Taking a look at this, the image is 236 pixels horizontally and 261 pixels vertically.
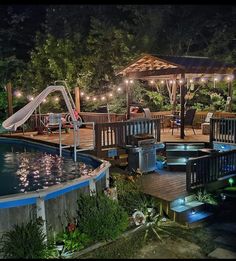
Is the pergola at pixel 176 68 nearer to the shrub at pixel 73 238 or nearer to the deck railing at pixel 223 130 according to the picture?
the deck railing at pixel 223 130

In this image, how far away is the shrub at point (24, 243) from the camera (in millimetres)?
4656

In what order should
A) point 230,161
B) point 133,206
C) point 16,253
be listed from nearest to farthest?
1. point 16,253
2. point 133,206
3. point 230,161

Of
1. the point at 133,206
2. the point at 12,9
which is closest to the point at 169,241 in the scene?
the point at 133,206

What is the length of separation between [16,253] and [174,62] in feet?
25.6

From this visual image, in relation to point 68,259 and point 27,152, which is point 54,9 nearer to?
point 27,152

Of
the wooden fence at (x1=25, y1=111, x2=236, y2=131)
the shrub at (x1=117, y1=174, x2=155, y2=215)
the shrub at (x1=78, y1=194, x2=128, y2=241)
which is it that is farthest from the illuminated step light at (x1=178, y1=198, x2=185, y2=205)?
the wooden fence at (x1=25, y1=111, x2=236, y2=131)

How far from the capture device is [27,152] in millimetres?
10977

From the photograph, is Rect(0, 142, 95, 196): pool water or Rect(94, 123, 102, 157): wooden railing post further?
Rect(94, 123, 102, 157): wooden railing post

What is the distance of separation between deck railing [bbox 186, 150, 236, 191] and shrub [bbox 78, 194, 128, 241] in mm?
1964

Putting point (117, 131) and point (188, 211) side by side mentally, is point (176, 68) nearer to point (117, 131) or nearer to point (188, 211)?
point (117, 131)

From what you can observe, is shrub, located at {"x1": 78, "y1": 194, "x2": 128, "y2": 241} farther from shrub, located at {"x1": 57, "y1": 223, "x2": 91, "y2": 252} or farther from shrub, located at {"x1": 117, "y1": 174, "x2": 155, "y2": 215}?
shrub, located at {"x1": 117, "y1": 174, "x2": 155, "y2": 215}

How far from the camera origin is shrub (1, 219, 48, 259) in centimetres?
466

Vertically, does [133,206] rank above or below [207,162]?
below

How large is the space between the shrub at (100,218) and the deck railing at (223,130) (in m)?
5.10
